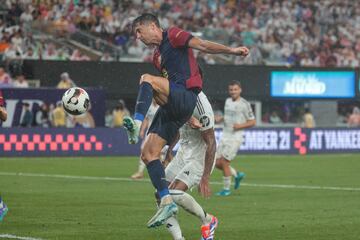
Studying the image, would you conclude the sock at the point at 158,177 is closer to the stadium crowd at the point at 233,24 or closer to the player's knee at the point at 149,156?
the player's knee at the point at 149,156

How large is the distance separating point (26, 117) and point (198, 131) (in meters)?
22.0

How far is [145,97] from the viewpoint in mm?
10469

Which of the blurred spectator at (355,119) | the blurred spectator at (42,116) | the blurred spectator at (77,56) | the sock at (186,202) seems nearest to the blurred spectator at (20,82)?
the blurred spectator at (42,116)

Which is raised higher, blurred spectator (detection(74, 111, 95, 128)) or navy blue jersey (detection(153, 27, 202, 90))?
navy blue jersey (detection(153, 27, 202, 90))

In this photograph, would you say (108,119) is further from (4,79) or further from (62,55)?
(4,79)

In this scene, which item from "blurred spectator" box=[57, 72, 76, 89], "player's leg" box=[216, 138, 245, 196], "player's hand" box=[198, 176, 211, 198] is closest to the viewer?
"player's hand" box=[198, 176, 211, 198]

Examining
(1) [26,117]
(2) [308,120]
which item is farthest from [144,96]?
(2) [308,120]

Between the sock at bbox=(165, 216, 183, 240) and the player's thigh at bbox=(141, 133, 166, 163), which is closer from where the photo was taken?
the player's thigh at bbox=(141, 133, 166, 163)

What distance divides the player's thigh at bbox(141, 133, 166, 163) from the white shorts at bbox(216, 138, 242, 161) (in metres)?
9.97

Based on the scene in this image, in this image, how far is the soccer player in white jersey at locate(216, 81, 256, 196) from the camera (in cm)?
2095

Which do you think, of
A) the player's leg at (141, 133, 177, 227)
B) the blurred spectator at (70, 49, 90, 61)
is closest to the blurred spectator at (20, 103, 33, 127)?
the blurred spectator at (70, 49, 90, 61)

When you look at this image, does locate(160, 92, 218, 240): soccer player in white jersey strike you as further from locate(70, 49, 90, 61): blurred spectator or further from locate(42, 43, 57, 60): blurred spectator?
locate(70, 49, 90, 61): blurred spectator

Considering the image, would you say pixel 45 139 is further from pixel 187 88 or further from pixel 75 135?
pixel 187 88

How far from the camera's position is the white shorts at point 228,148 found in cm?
2108
